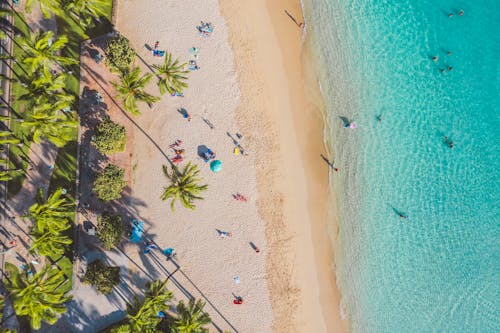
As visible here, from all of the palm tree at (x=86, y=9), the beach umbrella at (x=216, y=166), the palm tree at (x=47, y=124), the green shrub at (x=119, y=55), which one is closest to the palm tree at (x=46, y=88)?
the palm tree at (x=47, y=124)

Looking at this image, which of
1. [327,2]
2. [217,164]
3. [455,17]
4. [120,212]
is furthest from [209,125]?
[455,17]

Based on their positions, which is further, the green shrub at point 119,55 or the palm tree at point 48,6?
the green shrub at point 119,55

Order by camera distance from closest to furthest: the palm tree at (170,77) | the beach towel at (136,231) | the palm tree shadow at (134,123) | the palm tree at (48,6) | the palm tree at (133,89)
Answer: the palm tree at (48,6)
the palm tree at (133,89)
the palm tree at (170,77)
the beach towel at (136,231)
the palm tree shadow at (134,123)

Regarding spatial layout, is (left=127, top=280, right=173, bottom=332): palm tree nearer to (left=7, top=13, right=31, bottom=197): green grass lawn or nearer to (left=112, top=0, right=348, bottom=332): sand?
(left=112, top=0, right=348, bottom=332): sand

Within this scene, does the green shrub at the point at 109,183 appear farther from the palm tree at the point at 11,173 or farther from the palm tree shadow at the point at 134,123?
the palm tree at the point at 11,173

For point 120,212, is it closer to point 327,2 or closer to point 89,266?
point 89,266

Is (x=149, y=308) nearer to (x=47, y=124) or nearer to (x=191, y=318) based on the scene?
(x=191, y=318)
